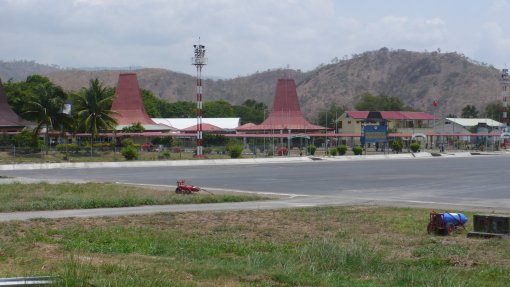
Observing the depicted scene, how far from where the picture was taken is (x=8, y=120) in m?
91.9

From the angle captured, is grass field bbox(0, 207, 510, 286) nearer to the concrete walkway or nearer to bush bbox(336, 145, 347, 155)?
the concrete walkway

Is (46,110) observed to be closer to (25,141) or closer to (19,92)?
(25,141)

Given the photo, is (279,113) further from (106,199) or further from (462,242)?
(462,242)

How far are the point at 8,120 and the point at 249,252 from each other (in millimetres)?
84086

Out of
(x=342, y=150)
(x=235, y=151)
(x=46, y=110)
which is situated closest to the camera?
(x=235, y=151)

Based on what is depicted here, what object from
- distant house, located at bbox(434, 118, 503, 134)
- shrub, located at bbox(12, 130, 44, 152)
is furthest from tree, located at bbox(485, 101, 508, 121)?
shrub, located at bbox(12, 130, 44, 152)

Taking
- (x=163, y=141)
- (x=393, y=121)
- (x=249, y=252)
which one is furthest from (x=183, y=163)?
(x=393, y=121)

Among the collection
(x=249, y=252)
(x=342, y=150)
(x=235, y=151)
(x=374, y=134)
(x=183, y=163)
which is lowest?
(x=249, y=252)

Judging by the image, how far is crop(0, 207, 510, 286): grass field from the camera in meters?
10.6

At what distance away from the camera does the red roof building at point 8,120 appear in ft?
297

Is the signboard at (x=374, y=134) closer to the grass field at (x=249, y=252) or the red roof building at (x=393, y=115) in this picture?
the red roof building at (x=393, y=115)

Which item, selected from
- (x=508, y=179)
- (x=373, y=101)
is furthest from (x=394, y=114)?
(x=508, y=179)

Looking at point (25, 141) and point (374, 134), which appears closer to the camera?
point (25, 141)

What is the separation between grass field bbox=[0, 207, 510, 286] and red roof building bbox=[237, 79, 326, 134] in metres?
93.6
